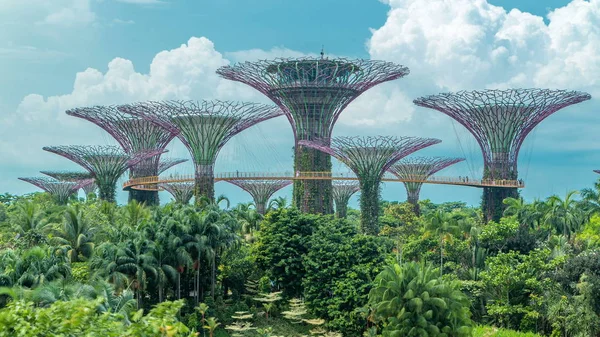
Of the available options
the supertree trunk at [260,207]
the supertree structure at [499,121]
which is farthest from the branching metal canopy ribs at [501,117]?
the supertree trunk at [260,207]

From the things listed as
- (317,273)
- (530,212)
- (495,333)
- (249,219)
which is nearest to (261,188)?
(249,219)

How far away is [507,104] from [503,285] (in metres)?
22.9

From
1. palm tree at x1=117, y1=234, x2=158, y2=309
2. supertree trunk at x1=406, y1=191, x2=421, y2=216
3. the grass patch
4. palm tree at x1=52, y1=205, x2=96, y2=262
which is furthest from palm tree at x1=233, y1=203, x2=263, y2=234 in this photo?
supertree trunk at x1=406, y1=191, x2=421, y2=216

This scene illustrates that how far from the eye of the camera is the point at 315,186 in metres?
55.4

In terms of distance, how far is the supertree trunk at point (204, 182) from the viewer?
2160 inches

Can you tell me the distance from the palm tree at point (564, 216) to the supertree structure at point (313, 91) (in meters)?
15.7

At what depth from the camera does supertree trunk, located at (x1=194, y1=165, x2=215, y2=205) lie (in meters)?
54.9

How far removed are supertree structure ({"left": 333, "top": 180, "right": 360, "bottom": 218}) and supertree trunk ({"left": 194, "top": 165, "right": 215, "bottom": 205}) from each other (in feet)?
87.6

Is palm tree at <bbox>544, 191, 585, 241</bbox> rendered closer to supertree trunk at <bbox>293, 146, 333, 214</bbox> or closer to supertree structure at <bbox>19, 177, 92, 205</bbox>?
supertree trunk at <bbox>293, 146, 333, 214</bbox>

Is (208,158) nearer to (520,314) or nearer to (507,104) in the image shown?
(507,104)

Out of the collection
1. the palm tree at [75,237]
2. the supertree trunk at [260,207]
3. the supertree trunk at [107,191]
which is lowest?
the palm tree at [75,237]

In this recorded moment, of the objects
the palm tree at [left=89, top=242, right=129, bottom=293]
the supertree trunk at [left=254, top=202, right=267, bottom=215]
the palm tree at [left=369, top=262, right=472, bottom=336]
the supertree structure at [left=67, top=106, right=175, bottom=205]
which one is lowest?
the palm tree at [left=369, top=262, right=472, bottom=336]

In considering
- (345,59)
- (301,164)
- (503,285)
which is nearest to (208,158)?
(301,164)

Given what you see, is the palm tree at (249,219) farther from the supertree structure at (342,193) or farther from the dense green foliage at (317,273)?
the supertree structure at (342,193)
